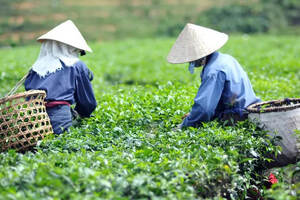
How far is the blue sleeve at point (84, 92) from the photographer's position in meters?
4.65

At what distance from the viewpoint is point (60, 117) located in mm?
4418

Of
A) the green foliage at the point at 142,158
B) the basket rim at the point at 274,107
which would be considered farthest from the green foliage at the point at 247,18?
the basket rim at the point at 274,107

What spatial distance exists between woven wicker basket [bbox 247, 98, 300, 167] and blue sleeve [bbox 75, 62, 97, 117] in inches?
74.2

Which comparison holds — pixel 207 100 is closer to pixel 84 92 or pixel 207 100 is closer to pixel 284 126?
pixel 284 126

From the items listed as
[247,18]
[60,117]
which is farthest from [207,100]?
[247,18]

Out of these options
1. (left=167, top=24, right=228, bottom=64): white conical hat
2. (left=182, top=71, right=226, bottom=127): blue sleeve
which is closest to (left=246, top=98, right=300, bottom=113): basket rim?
(left=182, top=71, right=226, bottom=127): blue sleeve

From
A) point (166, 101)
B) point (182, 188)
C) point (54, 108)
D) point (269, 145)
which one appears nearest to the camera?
point (182, 188)

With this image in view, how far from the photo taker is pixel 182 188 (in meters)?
3.00

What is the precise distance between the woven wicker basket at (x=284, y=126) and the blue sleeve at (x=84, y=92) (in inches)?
74.2

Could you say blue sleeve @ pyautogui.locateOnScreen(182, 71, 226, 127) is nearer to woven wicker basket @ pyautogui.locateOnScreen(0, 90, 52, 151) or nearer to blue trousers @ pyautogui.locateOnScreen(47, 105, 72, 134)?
blue trousers @ pyautogui.locateOnScreen(47, 105, 72, 134)

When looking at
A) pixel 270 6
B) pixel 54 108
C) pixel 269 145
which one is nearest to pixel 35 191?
pixel 54 108

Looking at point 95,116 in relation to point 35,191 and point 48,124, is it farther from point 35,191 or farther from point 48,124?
point 35,191

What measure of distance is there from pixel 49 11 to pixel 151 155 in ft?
92.0

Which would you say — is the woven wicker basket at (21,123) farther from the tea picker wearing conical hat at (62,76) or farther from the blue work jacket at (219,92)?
the blue work jacket at (219,92)
